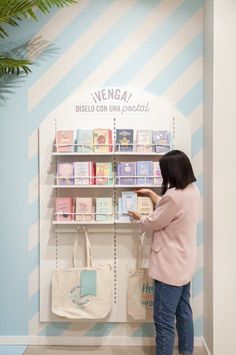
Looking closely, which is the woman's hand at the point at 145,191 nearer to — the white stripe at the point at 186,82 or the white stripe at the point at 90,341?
Result: the white stripe at the point at 186,82

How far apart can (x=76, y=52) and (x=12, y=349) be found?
2.27m

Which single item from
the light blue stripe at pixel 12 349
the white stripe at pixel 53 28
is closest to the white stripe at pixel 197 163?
the white stripe at pixel 53 28

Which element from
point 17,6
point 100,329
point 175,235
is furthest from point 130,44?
point 100,329

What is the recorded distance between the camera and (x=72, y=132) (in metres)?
2.78

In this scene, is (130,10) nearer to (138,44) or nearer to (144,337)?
(138,44)

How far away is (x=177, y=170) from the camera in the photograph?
2.42 metres

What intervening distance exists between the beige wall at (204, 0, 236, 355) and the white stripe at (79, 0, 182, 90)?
0.42m

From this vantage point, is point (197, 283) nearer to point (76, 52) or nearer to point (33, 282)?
point (33, 282)

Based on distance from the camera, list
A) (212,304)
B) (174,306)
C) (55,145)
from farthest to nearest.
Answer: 1. (55,145)
2. (212,304)
3. (174,306)

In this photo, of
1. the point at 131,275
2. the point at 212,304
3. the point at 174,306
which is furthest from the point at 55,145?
the point at 212,304

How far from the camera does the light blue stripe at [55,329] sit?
291 cm

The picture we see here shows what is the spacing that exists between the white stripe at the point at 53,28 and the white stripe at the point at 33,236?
1.26 meters

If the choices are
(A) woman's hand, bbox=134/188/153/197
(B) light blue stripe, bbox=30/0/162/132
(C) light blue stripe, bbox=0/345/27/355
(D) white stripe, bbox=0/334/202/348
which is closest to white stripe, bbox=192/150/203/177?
(A) woman's hand, bbox=134/188/153/197

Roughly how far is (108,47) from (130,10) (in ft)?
1.05
